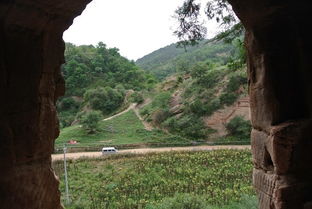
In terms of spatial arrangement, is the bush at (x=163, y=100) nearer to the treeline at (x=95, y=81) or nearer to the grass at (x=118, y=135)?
the grass at (x=118, y=135)

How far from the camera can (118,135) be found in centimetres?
3662

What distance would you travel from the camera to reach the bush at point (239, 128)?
3080 centimetres

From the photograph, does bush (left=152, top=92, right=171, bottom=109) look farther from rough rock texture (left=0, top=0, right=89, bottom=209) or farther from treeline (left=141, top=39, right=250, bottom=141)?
rough rock texture (left=0, top=0, right=89, bottom=209)

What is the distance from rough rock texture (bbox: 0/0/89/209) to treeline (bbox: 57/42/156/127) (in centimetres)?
3864

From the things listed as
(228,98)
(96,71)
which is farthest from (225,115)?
(96,71)

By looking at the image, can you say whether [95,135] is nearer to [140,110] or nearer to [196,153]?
[140,110]

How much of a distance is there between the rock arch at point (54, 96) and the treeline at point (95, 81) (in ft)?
127

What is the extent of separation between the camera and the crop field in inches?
628

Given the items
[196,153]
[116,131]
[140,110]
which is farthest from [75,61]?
[196,153]

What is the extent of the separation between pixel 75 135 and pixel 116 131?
4123 millimetres

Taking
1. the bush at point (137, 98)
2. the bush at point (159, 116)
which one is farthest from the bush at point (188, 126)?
the bush at point (137, 98)

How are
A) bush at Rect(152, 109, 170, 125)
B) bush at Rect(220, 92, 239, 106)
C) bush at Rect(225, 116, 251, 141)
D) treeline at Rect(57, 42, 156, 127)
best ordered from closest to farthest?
bush at Rect(225, 116, 251, 141)
bush at Rect(220, 92, 239, 106)
bush at Rect(152, 109, 170, 125)
treeline at Rect(57, 42, 156, 127)

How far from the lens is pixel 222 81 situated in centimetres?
3712

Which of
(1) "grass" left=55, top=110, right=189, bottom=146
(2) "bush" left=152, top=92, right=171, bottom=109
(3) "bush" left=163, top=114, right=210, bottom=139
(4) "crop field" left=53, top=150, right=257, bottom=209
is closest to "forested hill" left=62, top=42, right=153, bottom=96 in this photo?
(2) "bush" left=152, top=92, right=171, bottom=109
